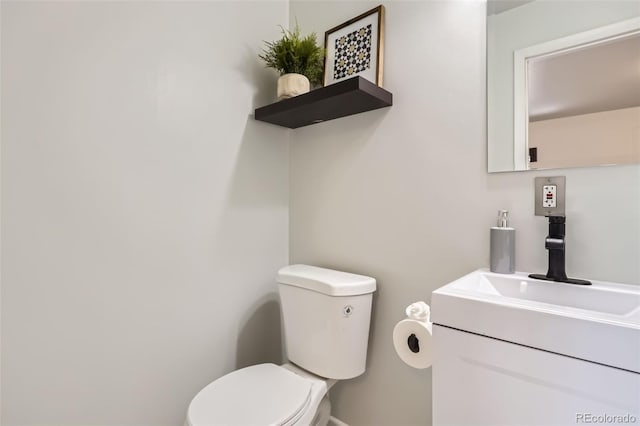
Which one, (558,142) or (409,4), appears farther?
(409,4)

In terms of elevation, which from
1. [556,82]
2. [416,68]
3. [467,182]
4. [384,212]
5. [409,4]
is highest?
[409,4]

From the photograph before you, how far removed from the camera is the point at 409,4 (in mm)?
1188

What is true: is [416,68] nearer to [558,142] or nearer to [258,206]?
[558,142]

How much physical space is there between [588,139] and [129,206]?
1.46 metres

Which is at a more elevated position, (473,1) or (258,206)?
(473,1)

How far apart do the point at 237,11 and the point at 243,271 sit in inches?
47.5

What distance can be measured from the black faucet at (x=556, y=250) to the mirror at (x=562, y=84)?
174mm

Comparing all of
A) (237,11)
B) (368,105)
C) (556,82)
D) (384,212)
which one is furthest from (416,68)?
(237,11)

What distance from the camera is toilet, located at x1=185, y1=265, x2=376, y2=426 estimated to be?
0.98 meters

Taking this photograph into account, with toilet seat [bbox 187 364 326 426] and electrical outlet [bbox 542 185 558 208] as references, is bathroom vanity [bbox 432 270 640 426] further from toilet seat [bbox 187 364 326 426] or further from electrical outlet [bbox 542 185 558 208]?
toilet seat [bbox 187 364 326 426]

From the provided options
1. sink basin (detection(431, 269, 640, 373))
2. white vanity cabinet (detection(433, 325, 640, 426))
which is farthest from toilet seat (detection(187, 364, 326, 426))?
sink basin (detection(431, 269, 640, 373))

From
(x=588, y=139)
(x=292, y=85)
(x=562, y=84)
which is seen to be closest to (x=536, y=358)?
(x=588, y=139)

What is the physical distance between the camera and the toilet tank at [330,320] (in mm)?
1140

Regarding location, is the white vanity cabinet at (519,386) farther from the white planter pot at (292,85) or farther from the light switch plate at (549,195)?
the white planter pot at (292,85)
